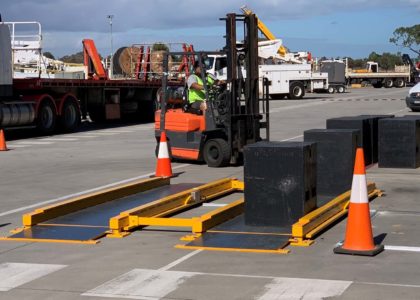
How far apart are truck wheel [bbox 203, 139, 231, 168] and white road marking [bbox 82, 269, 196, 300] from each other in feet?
26.7

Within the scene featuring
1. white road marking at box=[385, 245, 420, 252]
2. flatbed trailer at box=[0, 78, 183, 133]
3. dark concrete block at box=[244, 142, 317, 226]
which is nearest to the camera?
white road marking at box=[385, 245, 420, 252]

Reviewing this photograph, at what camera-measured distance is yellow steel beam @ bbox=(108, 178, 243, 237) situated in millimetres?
9477

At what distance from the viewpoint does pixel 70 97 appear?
94.0 feet

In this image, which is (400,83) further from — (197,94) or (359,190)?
(359,190)

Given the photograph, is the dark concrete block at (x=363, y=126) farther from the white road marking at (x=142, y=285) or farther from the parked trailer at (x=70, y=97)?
the parked trailer at (x=70, y=97)

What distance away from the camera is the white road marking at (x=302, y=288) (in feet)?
21.9

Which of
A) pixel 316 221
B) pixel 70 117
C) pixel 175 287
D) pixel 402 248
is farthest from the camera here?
pixel 70 117

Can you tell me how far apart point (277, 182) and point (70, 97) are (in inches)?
795

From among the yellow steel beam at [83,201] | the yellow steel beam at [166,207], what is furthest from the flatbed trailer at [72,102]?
the yellow steel beam at [166,207]

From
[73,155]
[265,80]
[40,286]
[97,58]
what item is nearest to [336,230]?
[40,286]

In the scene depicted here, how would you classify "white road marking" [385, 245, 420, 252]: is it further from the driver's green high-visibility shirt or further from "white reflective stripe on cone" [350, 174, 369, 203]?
the driver's green high-visibility shirt

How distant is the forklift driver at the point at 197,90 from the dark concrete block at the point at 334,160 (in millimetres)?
4237

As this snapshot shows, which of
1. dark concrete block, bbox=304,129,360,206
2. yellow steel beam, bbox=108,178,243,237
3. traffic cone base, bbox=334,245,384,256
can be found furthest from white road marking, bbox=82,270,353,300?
dark concrete block, bbox=304,129,360,206

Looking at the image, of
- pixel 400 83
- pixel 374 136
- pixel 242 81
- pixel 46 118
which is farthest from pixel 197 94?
pixel 400 83
